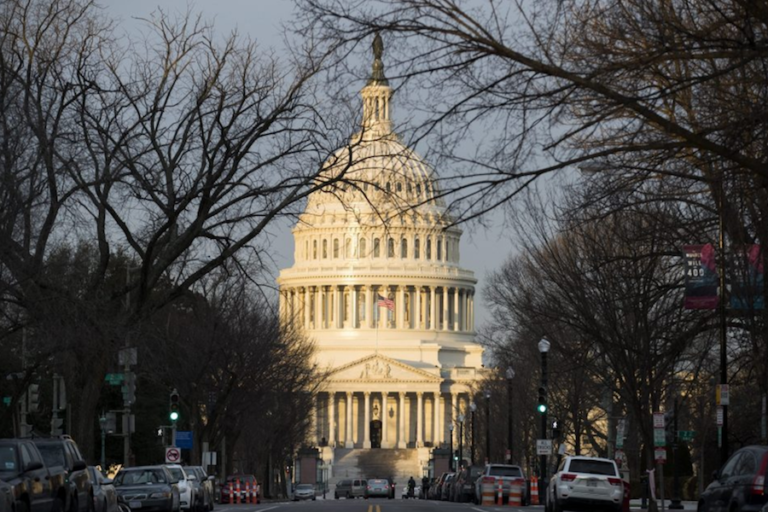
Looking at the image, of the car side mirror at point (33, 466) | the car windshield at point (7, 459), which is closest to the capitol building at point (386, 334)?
the car windshield at point (7, 459)

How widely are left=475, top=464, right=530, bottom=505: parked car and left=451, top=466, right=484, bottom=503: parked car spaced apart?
4.13m

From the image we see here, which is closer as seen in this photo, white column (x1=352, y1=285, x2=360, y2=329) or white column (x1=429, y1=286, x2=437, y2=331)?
white column (x1=352, y1=285, x2=360, y2=329)

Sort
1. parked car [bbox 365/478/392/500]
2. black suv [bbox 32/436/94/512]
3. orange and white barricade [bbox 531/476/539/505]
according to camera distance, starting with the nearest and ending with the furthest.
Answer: black suv [bbox 32/436/94/512], orange and white barricade [bbox 531/476/539/505], parked car [bbox 365/478/392/500]

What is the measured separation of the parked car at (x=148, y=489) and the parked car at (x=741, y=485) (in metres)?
14.0

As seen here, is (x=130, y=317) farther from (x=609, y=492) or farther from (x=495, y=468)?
(x=495, y=468)

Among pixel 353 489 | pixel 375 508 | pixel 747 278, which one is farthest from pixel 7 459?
pixel 353 489

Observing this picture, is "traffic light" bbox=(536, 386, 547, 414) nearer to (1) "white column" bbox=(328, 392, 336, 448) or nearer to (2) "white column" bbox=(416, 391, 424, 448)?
(1) "white column" bbox=(328, 392, 336, 448)

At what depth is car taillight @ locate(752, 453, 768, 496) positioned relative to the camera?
23.0 metres

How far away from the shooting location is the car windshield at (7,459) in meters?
22.7

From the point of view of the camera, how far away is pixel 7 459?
75.6ft

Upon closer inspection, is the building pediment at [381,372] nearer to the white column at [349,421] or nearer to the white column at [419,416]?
the white column at [419,416]

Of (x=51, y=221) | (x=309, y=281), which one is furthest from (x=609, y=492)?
(x=309, y=281)

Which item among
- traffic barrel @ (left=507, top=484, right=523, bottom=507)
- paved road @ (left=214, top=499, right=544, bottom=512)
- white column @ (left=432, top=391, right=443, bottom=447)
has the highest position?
white column @ (left=432, top=391, right=443, bottom=447)

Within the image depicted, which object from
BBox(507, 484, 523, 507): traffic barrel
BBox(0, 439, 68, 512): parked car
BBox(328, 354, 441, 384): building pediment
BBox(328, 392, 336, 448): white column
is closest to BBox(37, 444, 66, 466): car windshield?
BBox(0, 439, 68, 512): parked car
